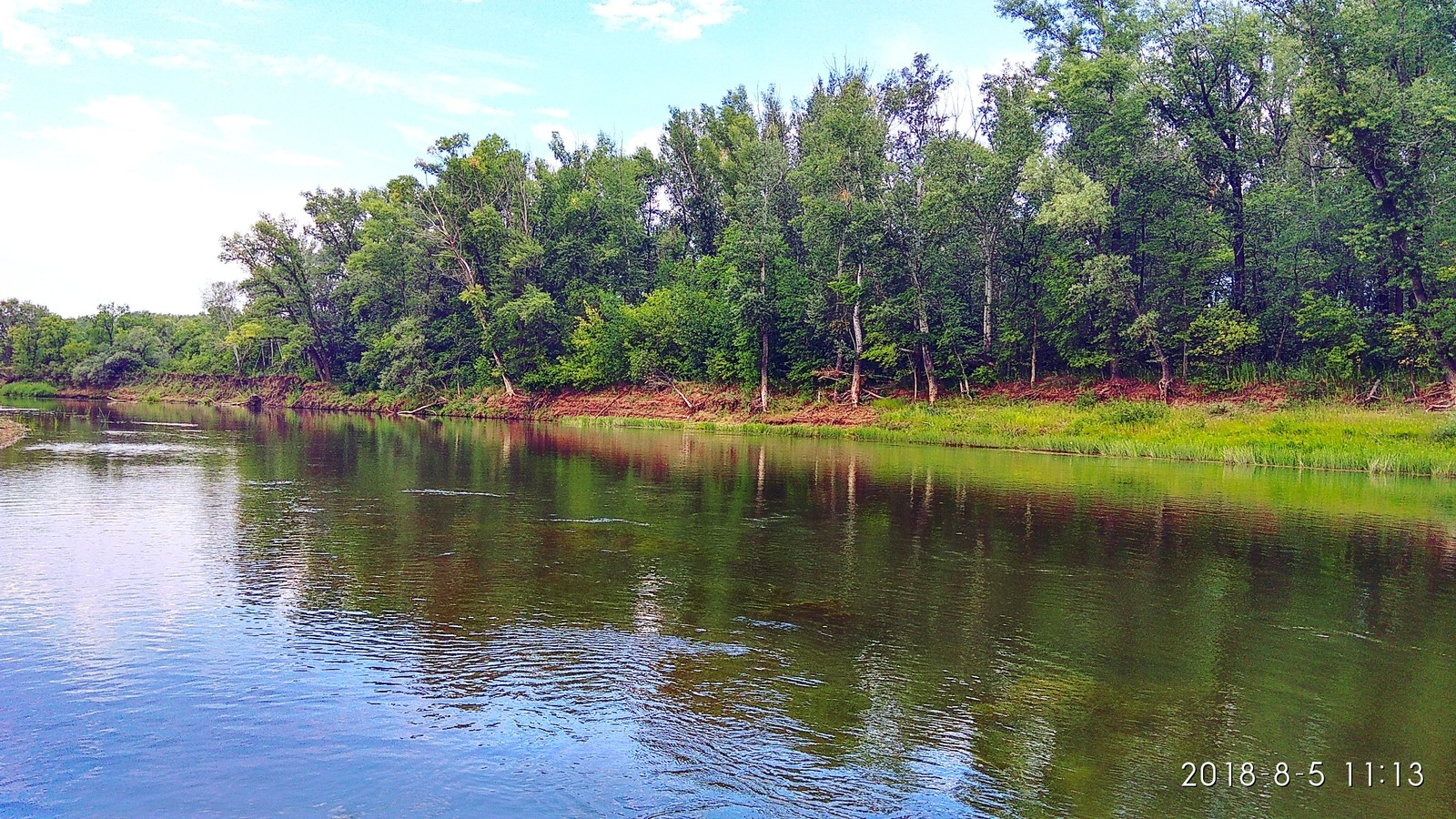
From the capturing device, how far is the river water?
268 inches

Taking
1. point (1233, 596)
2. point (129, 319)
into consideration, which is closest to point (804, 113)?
point (1233, 596)

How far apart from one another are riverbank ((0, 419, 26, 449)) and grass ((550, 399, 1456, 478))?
34.9 m

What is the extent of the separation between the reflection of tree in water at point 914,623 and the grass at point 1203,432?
914 centimetres

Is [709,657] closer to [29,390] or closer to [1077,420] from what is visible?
[1077,420]

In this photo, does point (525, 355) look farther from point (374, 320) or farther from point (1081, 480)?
point (1081, 480)

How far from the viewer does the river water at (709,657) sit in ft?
22.3

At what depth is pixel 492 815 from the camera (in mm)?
6266

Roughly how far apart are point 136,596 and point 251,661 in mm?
3523

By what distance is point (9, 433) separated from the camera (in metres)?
35.4

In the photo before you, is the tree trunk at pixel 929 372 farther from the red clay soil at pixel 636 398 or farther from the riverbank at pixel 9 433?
the riverbank at pixel 9 433

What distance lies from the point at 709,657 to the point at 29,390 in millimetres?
110062
